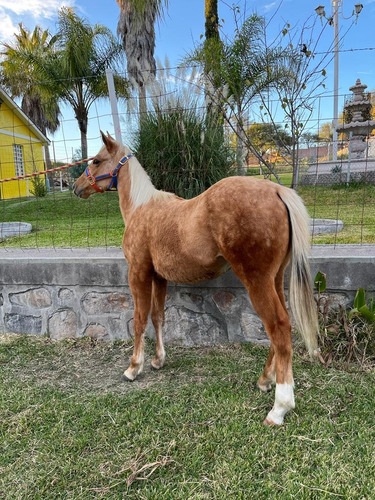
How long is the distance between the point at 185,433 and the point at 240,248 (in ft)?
3.21

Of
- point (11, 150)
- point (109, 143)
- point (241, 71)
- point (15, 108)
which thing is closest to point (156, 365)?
point (109, 143)

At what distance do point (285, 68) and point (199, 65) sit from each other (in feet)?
3.78

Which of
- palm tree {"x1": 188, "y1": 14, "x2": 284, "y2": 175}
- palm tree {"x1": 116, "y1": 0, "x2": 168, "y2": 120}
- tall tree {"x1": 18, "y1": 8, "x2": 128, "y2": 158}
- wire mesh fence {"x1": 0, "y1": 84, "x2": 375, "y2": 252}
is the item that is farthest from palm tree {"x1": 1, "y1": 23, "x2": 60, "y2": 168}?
palm tree {"x1": 188, "y1": 14, "x2": 284, "y2": 175}

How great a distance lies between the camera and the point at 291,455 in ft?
5.24

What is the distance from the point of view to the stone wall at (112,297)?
2.48 meters

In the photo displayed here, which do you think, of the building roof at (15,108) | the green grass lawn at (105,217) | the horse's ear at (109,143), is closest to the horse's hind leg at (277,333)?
the horse's ear at (109,143)

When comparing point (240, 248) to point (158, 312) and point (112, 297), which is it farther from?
point (112, 297)

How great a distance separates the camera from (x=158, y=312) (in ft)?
8.39

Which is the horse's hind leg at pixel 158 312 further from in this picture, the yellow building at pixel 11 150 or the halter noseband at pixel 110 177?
the yellow building at pixel 11 150

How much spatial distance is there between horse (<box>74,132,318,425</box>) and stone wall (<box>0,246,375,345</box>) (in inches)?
19.2

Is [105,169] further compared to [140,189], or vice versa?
[105,169]

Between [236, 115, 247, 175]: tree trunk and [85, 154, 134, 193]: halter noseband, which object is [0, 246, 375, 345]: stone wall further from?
[236, 115, 247, 175]: tree trunk

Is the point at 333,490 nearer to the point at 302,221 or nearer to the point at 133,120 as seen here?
the point at 302,221

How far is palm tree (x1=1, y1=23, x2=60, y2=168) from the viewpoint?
53.8 feet
